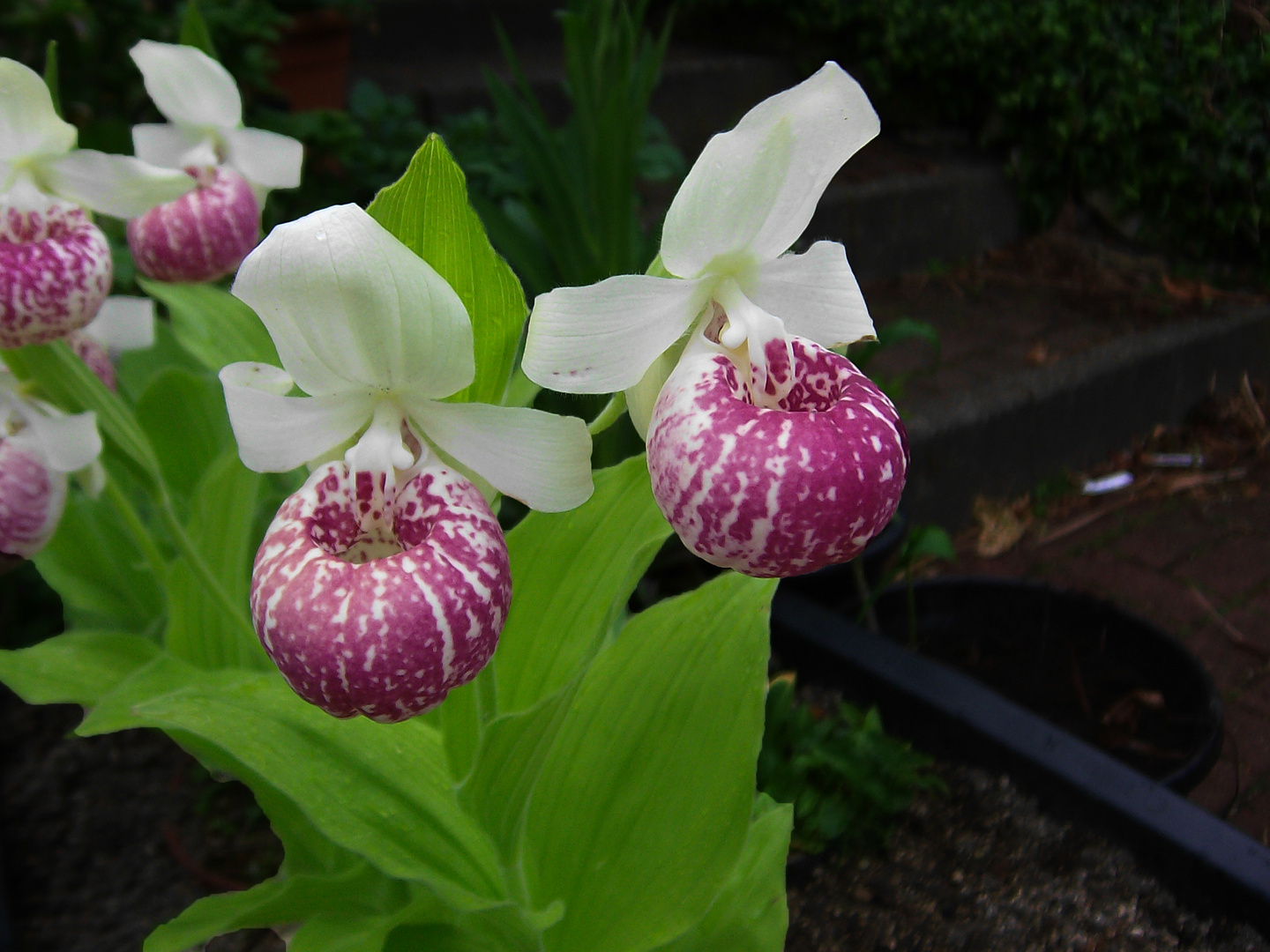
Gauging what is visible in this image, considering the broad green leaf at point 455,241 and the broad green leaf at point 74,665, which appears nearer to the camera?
the broad green leaf at point 455,241

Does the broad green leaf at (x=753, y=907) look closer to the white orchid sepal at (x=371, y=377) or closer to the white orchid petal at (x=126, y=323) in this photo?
the white orchid sepal at (x=371, y=377)

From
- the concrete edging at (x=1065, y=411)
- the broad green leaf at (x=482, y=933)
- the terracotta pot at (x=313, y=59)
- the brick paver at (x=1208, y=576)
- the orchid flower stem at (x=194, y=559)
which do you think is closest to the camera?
the broad green leaf at (x=482, y=933)

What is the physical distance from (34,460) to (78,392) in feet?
0.23

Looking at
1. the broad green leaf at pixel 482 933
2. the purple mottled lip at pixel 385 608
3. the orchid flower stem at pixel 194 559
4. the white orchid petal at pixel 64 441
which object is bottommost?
the broad green leaf at pixel 482 933

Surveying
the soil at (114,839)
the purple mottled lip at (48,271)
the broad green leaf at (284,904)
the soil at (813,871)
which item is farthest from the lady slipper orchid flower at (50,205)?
the soil at (813,871)

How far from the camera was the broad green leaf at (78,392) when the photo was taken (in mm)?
793

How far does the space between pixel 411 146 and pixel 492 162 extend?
0.21 metres

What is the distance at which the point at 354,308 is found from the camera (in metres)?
0.52

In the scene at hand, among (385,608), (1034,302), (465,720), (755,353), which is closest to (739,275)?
(755,353)

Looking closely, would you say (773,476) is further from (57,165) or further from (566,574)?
(57,165)

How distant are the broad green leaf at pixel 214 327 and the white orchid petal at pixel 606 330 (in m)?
0.56

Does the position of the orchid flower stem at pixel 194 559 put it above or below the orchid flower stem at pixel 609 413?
below

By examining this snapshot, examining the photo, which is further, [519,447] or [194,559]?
[194,559]

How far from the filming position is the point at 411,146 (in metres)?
2.21
